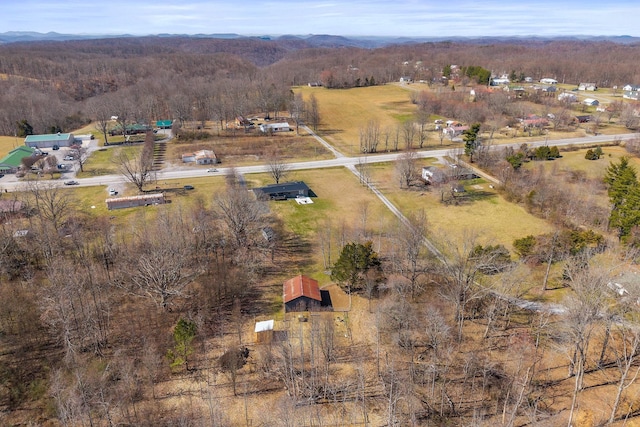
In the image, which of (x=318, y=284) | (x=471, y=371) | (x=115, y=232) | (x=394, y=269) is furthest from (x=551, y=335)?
(x=115, y=232)

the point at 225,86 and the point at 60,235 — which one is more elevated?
the point at 225,86

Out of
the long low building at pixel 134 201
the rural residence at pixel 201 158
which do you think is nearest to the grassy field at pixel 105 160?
the rural residence at pixel 201 158

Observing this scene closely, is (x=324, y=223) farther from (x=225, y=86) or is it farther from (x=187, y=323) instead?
(x=225, y=86)

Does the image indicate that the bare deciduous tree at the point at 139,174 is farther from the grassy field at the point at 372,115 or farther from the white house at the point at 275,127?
the grassy field at the point at 372,115

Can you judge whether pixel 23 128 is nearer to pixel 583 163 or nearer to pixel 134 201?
pixel 134 201

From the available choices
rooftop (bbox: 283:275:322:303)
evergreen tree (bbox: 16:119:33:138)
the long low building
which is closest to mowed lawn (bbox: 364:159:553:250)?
rooftop (bbox: 283:275:322:303)

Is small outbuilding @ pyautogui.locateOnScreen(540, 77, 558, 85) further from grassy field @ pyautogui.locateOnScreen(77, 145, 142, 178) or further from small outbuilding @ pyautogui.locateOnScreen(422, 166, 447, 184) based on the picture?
grassy field @ pyautogui.locateOnScreen(77, 145, 142, 178)

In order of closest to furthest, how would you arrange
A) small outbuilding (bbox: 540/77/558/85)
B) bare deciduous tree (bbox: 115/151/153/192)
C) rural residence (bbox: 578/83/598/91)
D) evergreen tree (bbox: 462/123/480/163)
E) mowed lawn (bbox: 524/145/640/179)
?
bare deciduous tree (bbox: 115/151/153/192) < mowed lawn (bbox: 524/145/640/179) < evergreen tree (bbox: 462/123/480/163) < rural residence (bbox: 578/83/598/91) < small outbuilding (bbox: 540/77/558/85)
